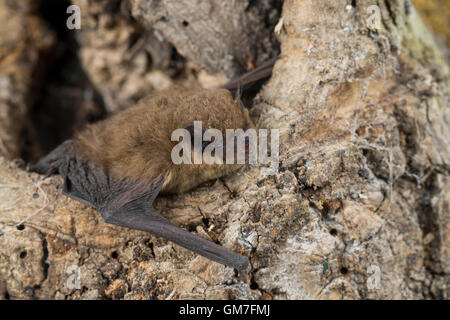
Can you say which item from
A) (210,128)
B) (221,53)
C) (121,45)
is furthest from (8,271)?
(121,45)

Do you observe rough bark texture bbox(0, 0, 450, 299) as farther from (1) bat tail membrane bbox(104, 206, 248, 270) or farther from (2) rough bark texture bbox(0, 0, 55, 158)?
(2) rough bark texture bbox(0, 0, 55, 158)

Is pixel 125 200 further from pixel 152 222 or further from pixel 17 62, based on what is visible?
pixel 17 62

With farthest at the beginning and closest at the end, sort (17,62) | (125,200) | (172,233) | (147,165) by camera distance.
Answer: (17,62) → (147,165) → (125,200) → (172,233)

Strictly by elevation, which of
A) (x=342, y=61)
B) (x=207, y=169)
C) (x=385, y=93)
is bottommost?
(x=207, y=169)

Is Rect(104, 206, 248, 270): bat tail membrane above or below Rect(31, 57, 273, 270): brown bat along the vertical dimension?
below

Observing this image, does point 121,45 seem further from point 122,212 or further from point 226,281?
point 226,281

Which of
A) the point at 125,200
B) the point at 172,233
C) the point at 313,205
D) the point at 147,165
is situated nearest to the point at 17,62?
the point at 147,165

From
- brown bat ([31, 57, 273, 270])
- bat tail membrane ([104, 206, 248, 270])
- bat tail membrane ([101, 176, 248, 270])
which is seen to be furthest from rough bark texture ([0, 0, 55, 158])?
bat tail membrane ([104, 206, 248, 270])
